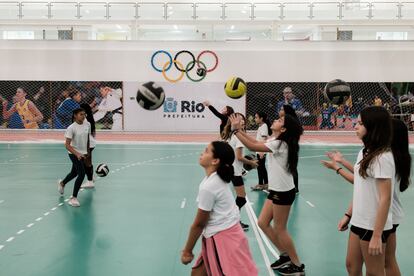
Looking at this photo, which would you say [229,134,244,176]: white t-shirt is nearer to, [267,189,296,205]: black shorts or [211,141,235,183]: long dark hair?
[267,189,296,205]: black shorts

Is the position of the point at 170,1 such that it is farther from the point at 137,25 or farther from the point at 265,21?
the point at 265,21

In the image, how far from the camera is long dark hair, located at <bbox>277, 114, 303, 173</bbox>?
235 inches

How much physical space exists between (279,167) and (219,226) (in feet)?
6.82

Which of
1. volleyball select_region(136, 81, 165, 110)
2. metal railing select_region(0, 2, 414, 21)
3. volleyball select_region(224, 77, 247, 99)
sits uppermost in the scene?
metal railing select_region(0, 2, 414, 21)

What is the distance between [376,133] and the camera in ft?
13.5

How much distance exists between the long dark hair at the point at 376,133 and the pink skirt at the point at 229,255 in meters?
1.18

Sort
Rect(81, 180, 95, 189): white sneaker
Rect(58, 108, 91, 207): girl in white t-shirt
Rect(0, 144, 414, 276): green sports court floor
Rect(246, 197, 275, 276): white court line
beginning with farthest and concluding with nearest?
Rect(81, 180, 95, 189): white sneaker, Rect(58, 108, 91, 207): girl in white t-shirt, Rect(0, 144, 414, 276): green sports court floor, Rect(246, 197, 275, 276): white court line

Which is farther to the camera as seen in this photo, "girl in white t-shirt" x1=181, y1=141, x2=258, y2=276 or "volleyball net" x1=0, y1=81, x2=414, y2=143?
"volleyball net" x1=0, y1=81, x2=414, y2=143

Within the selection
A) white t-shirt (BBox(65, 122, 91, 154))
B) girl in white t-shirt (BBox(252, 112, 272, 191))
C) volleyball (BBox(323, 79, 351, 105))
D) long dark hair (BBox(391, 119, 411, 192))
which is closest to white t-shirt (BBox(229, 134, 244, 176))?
girl in white t-shirt (BBox(252, 112, 272, 191))

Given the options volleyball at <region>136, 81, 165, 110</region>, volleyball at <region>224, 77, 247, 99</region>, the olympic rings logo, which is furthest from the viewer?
the olympic rings logo

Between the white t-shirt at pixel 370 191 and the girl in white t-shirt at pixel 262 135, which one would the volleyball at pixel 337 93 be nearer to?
the girl in white t-shirt at pixel 262 135

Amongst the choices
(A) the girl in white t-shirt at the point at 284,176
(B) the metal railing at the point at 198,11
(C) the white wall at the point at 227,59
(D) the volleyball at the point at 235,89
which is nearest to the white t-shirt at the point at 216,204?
(A) the girl in white t-shirt at the point at 284,176

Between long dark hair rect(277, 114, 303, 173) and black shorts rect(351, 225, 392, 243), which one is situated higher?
long dark hair rect(277, 114, 303, 173)

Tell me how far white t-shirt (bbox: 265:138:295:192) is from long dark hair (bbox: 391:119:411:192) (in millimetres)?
1729
